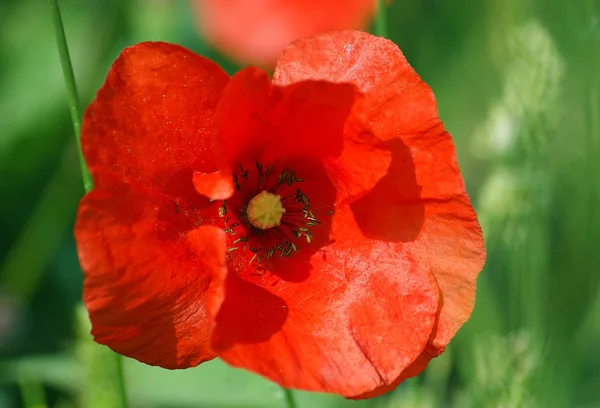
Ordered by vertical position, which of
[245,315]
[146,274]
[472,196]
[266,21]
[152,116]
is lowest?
[472,196]

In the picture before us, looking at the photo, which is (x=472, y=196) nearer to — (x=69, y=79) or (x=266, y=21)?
(x=266, y=21)

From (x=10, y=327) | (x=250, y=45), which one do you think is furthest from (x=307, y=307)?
(x=250, y=45)

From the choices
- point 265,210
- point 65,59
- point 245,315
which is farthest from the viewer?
point 265,210

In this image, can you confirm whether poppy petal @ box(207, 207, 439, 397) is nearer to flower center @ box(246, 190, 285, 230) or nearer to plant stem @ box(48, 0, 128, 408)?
flower center @ box(246, 190, 285, 230)

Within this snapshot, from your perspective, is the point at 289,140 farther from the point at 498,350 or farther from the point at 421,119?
the point at 498,350

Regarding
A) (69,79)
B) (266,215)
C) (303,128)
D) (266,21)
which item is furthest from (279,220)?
(266,21)

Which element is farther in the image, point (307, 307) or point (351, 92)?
point (307, 307)

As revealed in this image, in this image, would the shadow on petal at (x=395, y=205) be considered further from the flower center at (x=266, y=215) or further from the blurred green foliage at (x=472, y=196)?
the blurred green foliage at (x=472, y=196)
